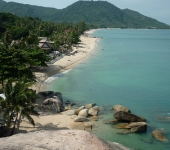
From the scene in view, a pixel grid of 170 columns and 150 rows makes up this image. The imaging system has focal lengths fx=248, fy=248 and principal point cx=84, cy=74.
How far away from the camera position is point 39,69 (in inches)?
1700

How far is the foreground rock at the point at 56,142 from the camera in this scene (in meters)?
9.11

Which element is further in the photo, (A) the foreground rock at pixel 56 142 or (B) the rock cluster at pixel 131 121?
(B) the rock cluster at pixel 131 121

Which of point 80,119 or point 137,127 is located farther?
point 80,119

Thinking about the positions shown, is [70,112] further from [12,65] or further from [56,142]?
[56,142]

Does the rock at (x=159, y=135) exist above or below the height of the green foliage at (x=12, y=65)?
below

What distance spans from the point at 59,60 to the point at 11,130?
120 ft

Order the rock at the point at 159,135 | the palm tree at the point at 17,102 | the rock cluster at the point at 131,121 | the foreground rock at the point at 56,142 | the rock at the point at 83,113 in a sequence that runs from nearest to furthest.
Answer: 1. the foreground rock at the point at 56,142
2. the palm tree at the point at 17,102
3. the rock at the point at 159,135
4. the rock cluster at the point at 131,121
5. the rock at the point at 83,113

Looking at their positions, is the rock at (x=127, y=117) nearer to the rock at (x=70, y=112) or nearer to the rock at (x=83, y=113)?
the rock at (x=83, y=113)

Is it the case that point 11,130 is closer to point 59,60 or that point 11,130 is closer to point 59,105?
point 59,105

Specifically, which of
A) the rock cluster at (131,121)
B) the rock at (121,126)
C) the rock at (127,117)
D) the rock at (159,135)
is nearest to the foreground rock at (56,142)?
the rock at (159,135)

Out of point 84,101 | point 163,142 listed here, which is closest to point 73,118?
point 84,101

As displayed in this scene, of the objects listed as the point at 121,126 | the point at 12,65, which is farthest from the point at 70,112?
the point at 12,65

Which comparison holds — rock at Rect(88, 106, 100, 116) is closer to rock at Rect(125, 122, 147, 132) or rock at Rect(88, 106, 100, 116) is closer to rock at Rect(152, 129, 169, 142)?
rock at Rect(125, 122, 147, 132)

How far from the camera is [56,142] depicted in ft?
30.8
